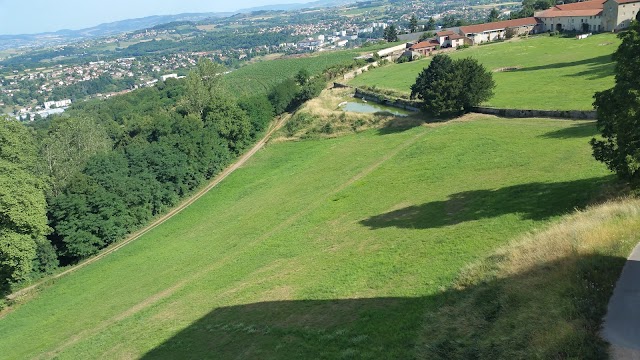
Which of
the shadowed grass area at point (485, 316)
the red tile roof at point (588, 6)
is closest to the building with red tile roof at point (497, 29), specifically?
the red tile roof at point (588, 6)

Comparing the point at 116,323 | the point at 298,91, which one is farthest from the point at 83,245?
the point at 298,91

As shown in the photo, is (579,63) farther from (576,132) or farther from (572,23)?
(572,23)

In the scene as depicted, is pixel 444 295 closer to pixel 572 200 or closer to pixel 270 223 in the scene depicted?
pixel 572 200

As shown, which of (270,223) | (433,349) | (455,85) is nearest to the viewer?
(433,349)

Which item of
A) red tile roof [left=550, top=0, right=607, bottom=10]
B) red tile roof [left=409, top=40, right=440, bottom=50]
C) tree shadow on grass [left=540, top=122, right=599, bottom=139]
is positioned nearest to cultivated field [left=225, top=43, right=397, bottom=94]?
red tile roof [left=409, top=40, right=440, bottom=50]

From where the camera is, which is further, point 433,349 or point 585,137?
point 585,137

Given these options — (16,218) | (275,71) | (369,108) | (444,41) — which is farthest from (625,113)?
(275,71)

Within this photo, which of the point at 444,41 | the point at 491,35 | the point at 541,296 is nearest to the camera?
the point at 541,296
